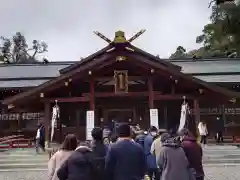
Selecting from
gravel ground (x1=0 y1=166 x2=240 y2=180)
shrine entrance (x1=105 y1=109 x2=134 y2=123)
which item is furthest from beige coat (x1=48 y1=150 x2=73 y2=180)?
shrine entrance (x1=105 y1=109 x2=134 y2=123)

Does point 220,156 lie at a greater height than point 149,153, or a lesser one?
lesser

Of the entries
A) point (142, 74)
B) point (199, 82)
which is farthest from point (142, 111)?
point (199, 82)

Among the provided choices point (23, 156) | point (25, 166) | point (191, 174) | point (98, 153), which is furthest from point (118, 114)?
point (98, 153)

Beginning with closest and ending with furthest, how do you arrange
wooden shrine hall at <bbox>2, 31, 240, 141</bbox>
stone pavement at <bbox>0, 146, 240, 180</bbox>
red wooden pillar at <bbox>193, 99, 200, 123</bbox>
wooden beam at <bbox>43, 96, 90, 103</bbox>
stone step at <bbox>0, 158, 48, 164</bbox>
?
stone pavement at <bbox>0, 146, 240, 180</bbox> < stone step at <bbox>0, 158, 48, 164</bbox> < wooden shrine hall at <bbox>2, 31, 240, 141</bbox> < red wooden pillar at <bbox>193, 99, 200, 123</bbox> < wooden beam at <bbox>43, 96, 90, 103</bbox>

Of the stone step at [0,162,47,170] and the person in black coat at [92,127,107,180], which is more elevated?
the person in black coat at [92,127,107,180]

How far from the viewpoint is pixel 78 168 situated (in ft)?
14.8

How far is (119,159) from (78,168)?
57 cm

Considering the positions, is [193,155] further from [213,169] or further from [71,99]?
[71,99]

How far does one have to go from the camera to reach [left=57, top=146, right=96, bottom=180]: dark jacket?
14.8ft

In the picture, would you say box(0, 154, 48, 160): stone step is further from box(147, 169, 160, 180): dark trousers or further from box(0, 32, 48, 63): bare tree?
box(0, 32, 48, 63): bare tree

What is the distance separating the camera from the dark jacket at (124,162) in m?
4.75

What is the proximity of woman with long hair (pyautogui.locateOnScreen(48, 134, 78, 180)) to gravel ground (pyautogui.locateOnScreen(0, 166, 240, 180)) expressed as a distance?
651 cm

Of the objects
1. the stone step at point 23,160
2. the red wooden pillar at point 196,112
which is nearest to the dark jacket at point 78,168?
the stone step at point 23,160

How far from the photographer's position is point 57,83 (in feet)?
59.4
